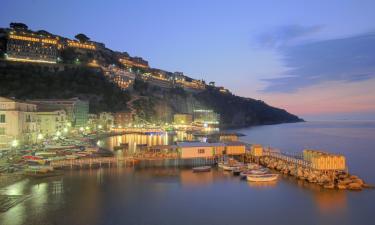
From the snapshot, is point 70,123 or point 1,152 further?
point 70,123

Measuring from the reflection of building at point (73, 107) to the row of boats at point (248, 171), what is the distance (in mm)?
41045

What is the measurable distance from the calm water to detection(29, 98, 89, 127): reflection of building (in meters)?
39.0

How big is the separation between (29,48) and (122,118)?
35892 mm

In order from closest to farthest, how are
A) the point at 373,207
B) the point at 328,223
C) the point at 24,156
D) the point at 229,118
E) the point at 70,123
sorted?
the point at 328,223
the point at 373,207
the point at 24,156
the point at 70,123
the point at 229,118

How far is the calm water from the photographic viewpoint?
21234mm

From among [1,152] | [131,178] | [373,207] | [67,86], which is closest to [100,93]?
[67,86]

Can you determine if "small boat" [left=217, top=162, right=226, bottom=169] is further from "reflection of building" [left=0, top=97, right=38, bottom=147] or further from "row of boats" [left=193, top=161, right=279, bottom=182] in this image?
"reflection of building" [left=0, top=97, right=38, bottom=147]

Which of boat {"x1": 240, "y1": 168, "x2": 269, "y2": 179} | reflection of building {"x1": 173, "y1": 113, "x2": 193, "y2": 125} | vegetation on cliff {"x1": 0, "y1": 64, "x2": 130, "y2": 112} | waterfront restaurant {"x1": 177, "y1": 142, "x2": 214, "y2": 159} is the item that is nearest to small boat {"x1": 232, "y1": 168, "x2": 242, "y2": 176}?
boat {"x1": 240, "y1": 168, "x2": 269, "y2": 179}

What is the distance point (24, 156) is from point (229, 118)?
479 feet

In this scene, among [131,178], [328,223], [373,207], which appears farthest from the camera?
[131,178]

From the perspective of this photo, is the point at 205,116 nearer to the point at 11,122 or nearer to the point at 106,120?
the point at 106,120

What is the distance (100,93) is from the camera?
3898 inches

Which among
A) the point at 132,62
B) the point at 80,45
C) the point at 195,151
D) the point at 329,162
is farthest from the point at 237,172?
the point at 132,62

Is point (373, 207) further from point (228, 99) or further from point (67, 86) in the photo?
point (228, 99)
